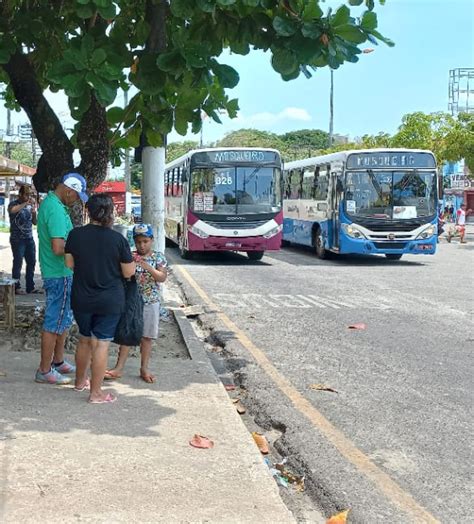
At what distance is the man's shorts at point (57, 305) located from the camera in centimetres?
618

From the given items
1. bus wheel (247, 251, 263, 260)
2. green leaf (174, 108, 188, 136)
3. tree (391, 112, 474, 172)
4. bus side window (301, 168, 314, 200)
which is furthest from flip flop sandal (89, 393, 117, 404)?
tree (391, 112, 474, 172)

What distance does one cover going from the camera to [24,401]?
5695 mm

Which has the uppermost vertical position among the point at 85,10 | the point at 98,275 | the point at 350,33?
the point at 85,10

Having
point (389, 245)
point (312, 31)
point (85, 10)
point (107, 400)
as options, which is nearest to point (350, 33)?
point (312, 31)

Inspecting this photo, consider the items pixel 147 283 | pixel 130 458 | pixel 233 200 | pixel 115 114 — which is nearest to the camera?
pixel 130 458

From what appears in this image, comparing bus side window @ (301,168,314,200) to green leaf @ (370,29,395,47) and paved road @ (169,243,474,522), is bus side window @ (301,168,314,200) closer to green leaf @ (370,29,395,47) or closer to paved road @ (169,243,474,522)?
paved road @ (169,243,474,522)

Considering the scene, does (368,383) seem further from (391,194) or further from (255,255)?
(255,255)

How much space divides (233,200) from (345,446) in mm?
14577

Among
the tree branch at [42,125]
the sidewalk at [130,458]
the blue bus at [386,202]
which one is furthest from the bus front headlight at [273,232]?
the sidewalk at [130,458]

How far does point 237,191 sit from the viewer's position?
19562 millimetres

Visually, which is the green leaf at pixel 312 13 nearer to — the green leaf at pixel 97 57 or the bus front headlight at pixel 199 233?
the green leaf at pixel 97 57

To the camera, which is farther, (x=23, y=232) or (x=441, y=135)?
(x=441, y=135)

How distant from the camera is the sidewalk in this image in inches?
150

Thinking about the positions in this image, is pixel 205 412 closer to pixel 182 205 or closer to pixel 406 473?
pixel 406 473
